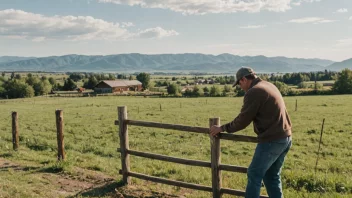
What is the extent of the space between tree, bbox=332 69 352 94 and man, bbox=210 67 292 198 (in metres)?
87.7

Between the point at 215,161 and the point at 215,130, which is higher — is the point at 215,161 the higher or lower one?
the lower one

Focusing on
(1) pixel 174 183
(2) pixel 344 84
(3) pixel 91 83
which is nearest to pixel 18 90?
(3) pixel 91 83

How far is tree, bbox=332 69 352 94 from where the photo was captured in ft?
278

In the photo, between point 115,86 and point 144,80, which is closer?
point 115,86

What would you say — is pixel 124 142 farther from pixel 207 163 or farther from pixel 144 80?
pixel 144 80

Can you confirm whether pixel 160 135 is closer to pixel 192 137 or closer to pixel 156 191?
pixel 192 137

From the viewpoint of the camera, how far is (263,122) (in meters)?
5.43

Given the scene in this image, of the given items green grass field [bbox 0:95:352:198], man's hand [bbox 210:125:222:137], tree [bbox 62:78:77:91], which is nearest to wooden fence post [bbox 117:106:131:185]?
green grass field [bbox 0:95:352:198]

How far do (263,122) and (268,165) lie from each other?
76 cm

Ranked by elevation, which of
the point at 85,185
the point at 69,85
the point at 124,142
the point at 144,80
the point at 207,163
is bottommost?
the point at 69,85

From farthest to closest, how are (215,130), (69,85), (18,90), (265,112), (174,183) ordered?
(69,85) < (18,90) < (174,183) < (215,130) < (265,112)

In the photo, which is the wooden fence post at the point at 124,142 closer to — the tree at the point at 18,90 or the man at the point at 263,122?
the man at the point at 263,122

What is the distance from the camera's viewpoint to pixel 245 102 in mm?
5410

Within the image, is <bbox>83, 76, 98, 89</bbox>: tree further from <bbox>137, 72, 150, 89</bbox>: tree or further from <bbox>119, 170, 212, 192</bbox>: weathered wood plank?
<bbox>119, 170, 212, 192</bbox>: weathered wood plank
